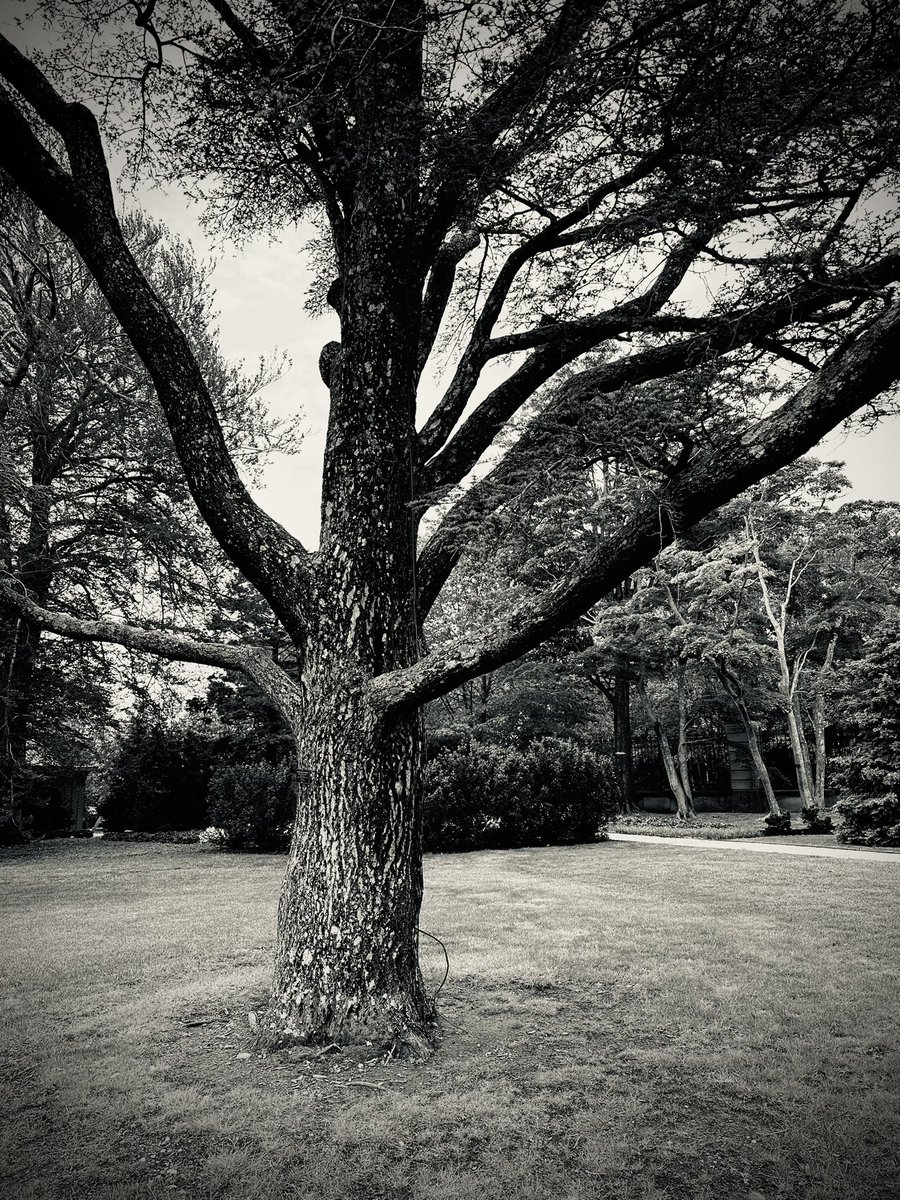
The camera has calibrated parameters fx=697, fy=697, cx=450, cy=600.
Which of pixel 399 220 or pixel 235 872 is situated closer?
pixel 399 220

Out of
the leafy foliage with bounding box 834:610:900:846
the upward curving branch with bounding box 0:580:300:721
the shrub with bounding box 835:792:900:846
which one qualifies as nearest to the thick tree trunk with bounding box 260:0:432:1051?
the upward curving branch with bounding box 0:580:300:721

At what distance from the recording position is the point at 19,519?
14711 millimetres

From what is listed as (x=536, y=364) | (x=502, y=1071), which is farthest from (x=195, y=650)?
(x=536, y=364)

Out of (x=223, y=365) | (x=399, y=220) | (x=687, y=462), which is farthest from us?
(x=223, y=365)

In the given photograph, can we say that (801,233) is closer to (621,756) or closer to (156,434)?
(156,434)

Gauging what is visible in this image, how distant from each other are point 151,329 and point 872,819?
44.7ft

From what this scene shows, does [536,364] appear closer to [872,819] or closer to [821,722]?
[872,819]

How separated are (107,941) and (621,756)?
18.9 meters

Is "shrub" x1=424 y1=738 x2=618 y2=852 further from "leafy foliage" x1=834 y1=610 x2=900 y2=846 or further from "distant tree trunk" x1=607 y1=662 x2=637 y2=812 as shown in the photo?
"distant tree trunk" x1=607 y1=662 x2=637 y2=812

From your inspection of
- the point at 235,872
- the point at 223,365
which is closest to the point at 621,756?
the point at 235,872

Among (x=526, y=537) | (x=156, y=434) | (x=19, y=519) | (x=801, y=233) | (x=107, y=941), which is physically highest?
(x=156, y=434)

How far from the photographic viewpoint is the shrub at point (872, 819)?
12.1 m

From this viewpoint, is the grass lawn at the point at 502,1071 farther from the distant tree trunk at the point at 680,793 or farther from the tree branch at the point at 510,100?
the distant tree trunk at the point at 680,793

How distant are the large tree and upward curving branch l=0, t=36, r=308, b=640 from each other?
0.02 meters
